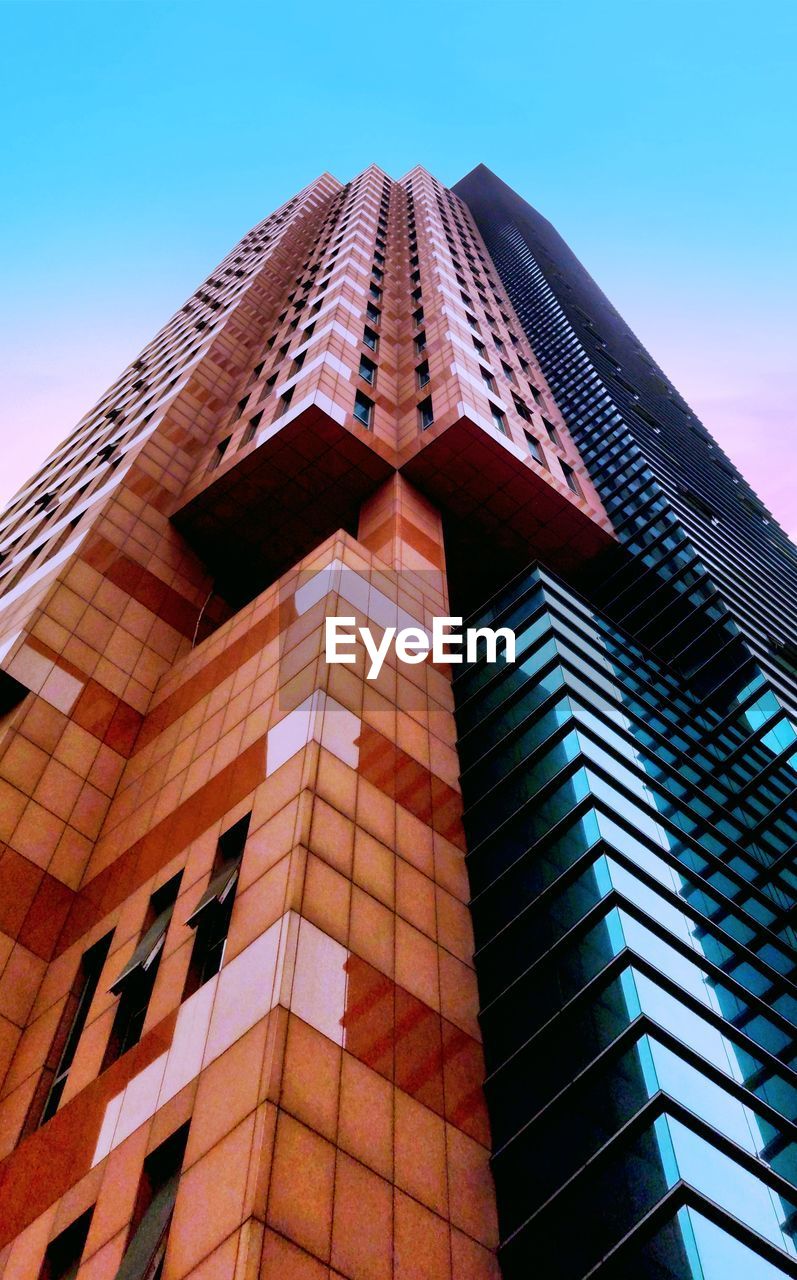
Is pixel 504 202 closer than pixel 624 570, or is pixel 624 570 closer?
pixel 624 570

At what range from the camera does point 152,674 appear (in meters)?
28.8

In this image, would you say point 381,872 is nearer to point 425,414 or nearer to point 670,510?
point 425,414

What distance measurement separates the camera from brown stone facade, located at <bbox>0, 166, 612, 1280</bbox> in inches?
503

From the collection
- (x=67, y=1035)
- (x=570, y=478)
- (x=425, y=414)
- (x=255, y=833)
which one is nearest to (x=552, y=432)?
(x=570, y=478)

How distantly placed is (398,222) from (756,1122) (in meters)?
74.3

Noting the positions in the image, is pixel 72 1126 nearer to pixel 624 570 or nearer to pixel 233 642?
pixel 233 642

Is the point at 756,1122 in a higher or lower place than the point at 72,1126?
higher

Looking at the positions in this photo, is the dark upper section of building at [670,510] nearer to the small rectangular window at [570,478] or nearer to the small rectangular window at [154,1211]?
the small rectangular window at [570,478]

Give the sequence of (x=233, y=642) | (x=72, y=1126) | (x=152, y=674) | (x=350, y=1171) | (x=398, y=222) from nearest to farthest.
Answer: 1. (x=350, y=1171)
2. (x=72, y=1126)
3. (x=233, y=642)
4. (x=152, y=674)
5. (x=398, y=222)

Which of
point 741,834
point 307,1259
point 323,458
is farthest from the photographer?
point 323,458

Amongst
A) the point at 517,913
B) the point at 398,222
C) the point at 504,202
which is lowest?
the point at 517,913

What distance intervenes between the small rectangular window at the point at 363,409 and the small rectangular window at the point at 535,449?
646 cm

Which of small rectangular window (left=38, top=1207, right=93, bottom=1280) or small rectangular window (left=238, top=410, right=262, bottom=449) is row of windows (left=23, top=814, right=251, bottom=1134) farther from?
small rectangular window (left=238, top=410, right=262, bottom=449)

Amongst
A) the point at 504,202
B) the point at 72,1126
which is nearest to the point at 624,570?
the point at 72,1126
